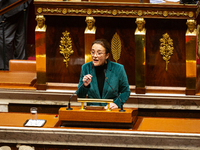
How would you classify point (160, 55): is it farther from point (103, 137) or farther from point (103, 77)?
point (103, 137)

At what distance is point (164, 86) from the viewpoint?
4.27 metres

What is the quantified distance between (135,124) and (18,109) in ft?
6.69

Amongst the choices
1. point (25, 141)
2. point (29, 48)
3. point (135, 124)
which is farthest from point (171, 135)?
point (29, 48)

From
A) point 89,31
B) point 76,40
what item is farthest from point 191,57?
point 76,40

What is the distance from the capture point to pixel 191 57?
411cm

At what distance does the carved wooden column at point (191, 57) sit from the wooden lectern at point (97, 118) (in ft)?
5.37

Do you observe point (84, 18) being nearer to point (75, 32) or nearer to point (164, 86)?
point (75, 32)

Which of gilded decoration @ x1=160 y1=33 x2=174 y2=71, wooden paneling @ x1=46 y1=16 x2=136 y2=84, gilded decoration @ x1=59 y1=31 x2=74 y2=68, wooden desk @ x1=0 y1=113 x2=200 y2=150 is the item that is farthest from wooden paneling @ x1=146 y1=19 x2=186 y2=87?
wooden desk @ x1=0 y1=113 x2=200 y2=150

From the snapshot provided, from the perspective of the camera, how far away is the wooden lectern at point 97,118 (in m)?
2.61

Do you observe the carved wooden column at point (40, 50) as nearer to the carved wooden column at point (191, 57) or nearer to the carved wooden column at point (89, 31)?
the carved wooden column at point (89, 31)

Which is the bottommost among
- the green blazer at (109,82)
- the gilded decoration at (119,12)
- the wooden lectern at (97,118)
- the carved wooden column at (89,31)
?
the wooden lectern at (97,118)

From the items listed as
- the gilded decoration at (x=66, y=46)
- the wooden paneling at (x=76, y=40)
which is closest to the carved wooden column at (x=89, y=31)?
the wooden paneling at (x=76, y=40)

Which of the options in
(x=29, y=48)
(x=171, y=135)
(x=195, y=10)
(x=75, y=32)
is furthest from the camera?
(x=29, y=48)

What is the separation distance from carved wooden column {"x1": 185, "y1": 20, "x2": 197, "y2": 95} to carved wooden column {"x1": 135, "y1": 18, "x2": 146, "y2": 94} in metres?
0.48
